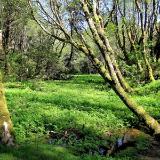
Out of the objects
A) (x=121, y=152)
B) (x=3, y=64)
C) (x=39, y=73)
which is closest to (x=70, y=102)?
(x=121, y=152)

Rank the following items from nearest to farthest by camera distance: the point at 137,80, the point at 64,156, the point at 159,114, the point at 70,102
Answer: the point at 64,156 < the point at 159,114 < the point at 70,102 < the point at 137,80

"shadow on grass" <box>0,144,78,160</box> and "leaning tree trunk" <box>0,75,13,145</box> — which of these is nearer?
"shadow on grass" <box>0,144,78,160</box>

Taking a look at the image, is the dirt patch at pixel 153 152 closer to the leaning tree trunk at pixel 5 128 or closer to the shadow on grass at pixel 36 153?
the shadow on grass at pixel 36 153

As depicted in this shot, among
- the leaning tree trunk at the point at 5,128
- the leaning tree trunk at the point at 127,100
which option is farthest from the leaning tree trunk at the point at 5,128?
the leaning tree trunk at the point at 127,100

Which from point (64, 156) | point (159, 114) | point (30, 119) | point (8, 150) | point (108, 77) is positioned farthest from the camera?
point (159, 114)

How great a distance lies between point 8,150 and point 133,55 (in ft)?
84.3

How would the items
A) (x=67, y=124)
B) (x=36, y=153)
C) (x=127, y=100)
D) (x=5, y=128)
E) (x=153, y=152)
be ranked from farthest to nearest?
(x=67, y=124) → (x=153, y=152) → (x=127, y=100) → (x=36, y=153) → (x=5, y=128)

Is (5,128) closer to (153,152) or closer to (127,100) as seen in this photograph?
(127,100)

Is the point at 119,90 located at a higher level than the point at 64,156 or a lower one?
higher

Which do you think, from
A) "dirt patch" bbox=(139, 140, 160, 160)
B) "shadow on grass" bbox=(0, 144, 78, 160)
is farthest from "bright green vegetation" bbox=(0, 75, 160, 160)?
"dirt patch" bbox=(139, 140, 160, 160)

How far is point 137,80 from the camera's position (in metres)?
34.4

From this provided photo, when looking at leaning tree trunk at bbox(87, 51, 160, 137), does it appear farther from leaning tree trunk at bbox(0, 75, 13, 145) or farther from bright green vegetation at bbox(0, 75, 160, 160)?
leaning tree trunk at bbox(0, 75, 13, 145)

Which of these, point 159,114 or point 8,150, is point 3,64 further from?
point 8,150

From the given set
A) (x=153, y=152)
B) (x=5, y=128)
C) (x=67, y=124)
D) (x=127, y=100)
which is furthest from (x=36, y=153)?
(x=67, y=124)
